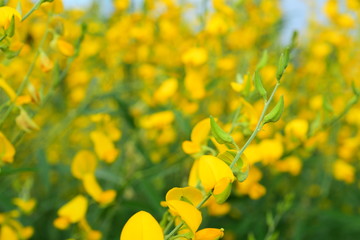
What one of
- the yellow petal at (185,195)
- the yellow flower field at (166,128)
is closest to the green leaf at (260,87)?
the yellow flower field at (166,128)

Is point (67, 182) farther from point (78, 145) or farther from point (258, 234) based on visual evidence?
point (258, 234)

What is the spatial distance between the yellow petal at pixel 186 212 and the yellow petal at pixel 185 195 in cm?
2

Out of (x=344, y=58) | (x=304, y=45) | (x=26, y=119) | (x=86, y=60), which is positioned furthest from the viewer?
(x=304, y=45)

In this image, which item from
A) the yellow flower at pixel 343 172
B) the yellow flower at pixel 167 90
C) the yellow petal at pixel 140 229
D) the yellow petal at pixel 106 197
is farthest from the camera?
the yellow flower at pixel 343 172

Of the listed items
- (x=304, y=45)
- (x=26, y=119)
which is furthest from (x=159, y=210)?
(x=304, y=45)

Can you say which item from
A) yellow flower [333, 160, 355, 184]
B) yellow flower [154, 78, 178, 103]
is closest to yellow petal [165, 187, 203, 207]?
yellow flower [154, 78, 178, 103]

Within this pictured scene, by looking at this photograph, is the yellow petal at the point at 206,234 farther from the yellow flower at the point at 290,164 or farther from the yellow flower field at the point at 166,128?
the yellow flower at the point at 290,164

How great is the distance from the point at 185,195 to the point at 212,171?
0.04 metres

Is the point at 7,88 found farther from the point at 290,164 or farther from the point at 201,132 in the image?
the point at 290,164

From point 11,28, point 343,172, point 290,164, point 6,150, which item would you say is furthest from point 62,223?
point 343,172

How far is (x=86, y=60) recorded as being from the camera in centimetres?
171

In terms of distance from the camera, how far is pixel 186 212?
0.38 m

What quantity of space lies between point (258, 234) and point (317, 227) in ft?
0.76

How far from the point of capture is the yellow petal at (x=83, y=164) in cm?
75
